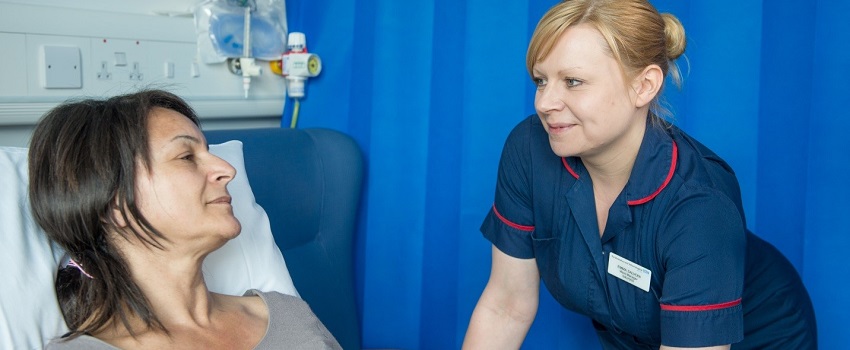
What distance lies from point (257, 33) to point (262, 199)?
0.61 meters

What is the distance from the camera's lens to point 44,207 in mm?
1272

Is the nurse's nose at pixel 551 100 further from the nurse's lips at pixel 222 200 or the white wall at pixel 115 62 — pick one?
the white wall at pixel 115 62

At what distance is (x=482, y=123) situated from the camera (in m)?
2.08

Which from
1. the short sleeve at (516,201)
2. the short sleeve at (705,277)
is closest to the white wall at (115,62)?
the short sleeve at (516,201)

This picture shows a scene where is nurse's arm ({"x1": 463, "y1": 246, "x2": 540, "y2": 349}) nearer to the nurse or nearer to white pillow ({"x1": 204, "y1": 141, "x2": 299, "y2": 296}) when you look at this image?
the nurse

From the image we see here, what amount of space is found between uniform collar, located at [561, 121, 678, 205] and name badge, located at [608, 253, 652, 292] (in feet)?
0.34

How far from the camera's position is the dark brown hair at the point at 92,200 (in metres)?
1.26

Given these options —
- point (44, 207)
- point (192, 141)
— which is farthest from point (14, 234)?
point (192, 141)

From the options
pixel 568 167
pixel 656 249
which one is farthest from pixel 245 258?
pixel 656 249

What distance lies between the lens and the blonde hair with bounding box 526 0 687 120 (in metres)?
1.38

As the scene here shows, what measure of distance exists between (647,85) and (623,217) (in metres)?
0.23

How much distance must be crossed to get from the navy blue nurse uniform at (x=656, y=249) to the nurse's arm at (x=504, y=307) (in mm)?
33

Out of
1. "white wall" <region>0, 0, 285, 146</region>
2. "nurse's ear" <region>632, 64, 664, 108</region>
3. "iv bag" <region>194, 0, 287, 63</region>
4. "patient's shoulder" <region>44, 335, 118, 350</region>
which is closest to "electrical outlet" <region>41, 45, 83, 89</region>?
"white wall" <region>0, 0, 285, 146</region>

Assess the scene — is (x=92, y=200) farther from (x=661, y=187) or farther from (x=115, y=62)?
(x=661, y=187)
